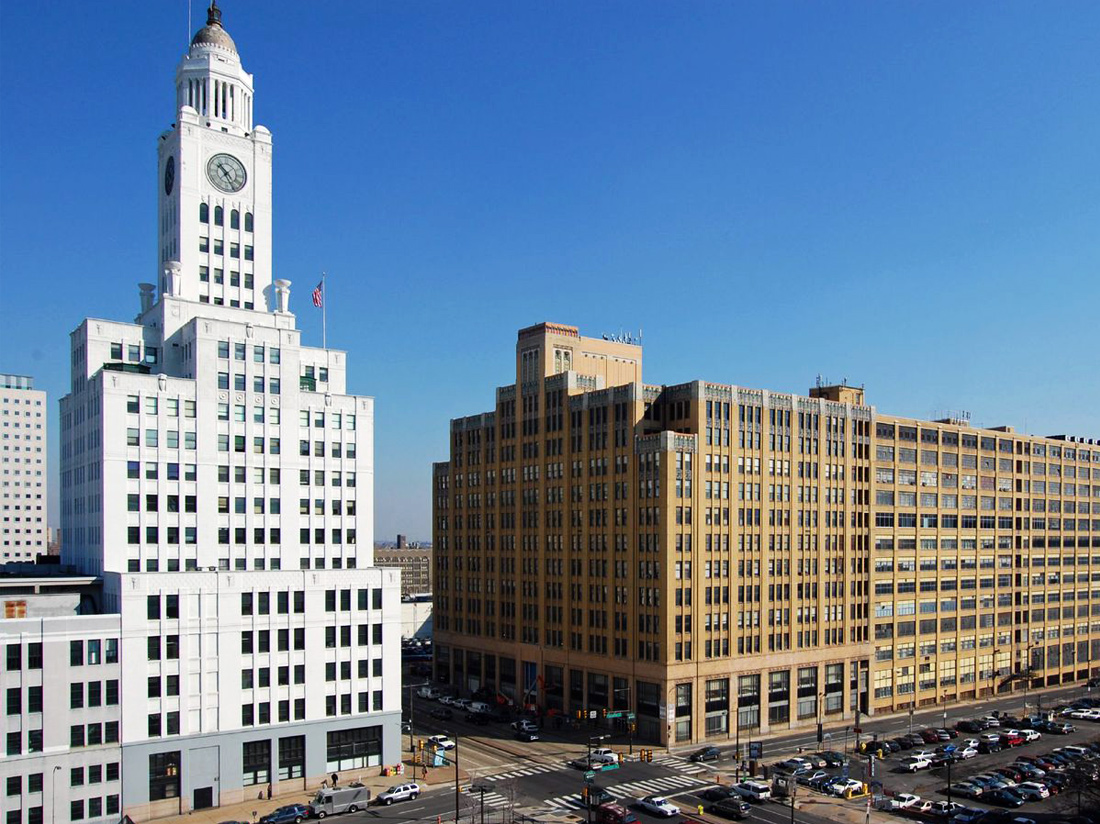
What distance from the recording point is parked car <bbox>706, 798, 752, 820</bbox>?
89.0 m

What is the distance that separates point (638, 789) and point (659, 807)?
867 centimetres

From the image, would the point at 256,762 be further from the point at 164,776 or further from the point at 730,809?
the point at 730,809

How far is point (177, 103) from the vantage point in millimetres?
112750

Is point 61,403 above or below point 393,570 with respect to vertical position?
above

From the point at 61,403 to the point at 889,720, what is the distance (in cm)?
11498

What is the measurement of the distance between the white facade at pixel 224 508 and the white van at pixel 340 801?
8165 mm

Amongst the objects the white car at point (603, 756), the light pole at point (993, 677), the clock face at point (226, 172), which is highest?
the clock face at point (226, 172)

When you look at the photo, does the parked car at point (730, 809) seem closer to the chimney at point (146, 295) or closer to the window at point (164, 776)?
the window at point (164, 776)

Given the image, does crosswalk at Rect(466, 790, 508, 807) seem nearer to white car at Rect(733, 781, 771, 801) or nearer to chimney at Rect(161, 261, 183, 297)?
white car at Rect(733, 781, 771, 801)

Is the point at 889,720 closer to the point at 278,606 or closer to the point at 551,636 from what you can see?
the point at 551,636

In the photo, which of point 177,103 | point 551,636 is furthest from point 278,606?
point 177,103

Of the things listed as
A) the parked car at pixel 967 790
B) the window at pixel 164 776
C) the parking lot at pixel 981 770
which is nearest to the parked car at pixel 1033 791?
the parking lot at pixel 981 770

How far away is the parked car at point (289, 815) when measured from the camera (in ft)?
286

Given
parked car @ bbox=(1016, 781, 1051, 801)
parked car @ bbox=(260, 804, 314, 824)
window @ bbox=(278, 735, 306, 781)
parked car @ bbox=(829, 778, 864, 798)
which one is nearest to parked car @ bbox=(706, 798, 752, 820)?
parked car @ bbox=(829, 778, 864, 798)
